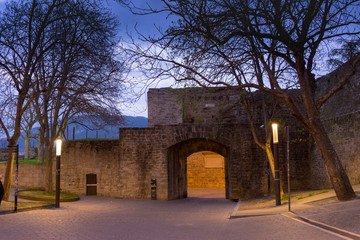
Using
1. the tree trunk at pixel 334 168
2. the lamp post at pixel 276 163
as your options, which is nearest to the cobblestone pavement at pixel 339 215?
the tree trunk at pixel 334 168

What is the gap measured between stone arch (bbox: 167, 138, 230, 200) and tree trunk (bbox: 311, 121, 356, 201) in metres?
10.8

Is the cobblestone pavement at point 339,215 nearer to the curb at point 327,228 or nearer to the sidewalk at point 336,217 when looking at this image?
the sidewalk at point 336,217

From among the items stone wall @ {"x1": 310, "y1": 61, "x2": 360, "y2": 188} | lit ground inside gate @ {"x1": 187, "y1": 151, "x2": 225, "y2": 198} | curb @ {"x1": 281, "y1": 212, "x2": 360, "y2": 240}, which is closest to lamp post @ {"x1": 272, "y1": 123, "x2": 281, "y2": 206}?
stone wall @ {"x1": 310, "y1": 61, "x2": 360, "y2": 188}

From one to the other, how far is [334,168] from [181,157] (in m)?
13.4

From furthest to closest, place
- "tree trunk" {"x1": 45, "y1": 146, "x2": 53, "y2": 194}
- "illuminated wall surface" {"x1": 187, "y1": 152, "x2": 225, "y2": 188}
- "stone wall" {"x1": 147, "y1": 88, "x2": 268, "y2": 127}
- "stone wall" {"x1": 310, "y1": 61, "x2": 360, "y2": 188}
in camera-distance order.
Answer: "illuminated wall surface" {"x1": 187, "y1": 152, "x2": 225, "y2": 188} < "stone wall" {"x1": 147, "y1": 88, "x2": 268, "y2": 127} < "tree trunk" {"x1": 45, "y1": 146, "x2": 53, "y2": 194} < "stone wall" {"x1": 310, "y1": 61, "x2": 360, "y2": 188}

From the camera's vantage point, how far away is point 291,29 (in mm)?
11047

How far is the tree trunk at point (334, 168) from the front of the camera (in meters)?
10.3

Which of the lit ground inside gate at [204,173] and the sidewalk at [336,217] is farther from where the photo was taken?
the lit ground inside gate at [204,173]

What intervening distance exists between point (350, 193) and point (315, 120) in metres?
2.11

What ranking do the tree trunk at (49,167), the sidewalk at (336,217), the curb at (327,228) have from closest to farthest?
the curb at (327,228) → the sidewalk at (336,217) → the tree trunk at (49,167)

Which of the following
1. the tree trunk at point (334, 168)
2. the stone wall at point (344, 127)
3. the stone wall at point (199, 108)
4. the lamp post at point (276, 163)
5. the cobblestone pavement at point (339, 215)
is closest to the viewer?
the cobblestone pavement at point (339, 215)

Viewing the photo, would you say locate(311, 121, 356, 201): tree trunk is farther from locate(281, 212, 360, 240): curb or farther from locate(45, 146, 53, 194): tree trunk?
locate(45, 146, 53, 194): tree trunk

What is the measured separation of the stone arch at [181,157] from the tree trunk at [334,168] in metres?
10.8

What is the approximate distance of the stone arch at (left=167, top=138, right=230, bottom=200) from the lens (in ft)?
68.8
